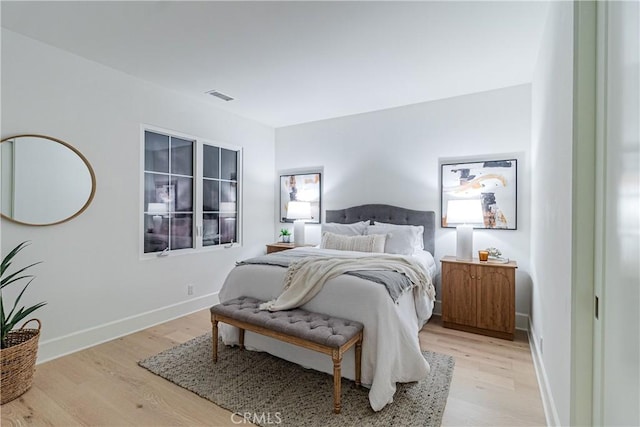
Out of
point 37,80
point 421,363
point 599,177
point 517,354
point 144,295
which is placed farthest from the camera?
point 144,295

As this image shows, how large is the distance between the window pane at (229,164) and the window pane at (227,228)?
0.57 metres

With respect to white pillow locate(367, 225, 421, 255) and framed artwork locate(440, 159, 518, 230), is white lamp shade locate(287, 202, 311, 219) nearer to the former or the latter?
white pillow locate(367, 225, 421, 255)

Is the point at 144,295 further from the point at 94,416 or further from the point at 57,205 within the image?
the point at 94,416

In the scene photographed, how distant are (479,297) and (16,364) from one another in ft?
12.4

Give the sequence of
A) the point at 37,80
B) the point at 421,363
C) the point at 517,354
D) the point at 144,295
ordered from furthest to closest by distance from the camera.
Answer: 1. the point at 144,295
2. the point at 517,354
3. the point at 37,80
4. the point at 421,363

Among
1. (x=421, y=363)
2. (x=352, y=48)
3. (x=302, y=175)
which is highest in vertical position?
(x=352, y=48)

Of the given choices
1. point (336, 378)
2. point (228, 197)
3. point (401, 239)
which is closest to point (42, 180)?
point (228, 197)

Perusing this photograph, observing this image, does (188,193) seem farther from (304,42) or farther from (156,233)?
(304,42)

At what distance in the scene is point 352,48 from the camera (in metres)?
2.55

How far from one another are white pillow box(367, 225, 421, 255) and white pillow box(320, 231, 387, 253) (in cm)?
9

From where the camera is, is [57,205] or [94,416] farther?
[57,205]

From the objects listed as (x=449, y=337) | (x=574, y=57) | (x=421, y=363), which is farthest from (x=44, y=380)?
(x=574, y=57)

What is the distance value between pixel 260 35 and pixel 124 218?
225 cm

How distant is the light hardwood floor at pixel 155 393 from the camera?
6.11ft
